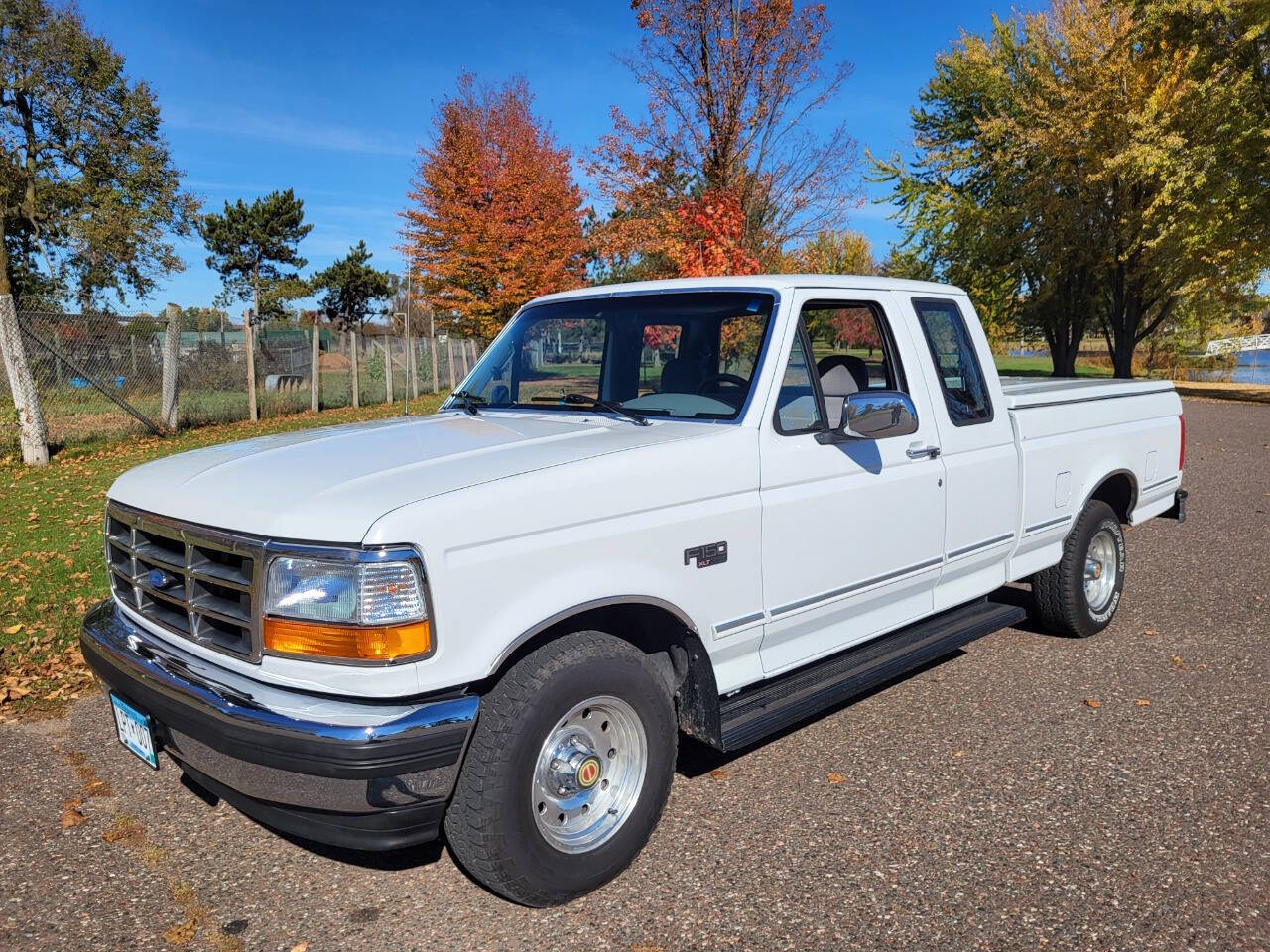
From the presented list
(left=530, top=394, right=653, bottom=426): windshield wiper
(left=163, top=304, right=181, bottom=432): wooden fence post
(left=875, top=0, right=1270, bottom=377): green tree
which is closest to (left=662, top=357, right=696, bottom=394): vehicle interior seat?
(left=530, top=394, right=653, bottom=426): windshield wiper

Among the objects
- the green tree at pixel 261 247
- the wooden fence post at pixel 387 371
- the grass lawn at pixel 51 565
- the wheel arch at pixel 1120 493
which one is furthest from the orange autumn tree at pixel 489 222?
the green tree at pixel 261 247

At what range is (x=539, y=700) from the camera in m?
2.70

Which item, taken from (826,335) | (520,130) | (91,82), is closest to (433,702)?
(826,335)

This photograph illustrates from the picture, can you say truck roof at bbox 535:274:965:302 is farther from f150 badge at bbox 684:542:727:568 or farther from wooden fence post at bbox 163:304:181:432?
wooden fence post at bbox 163:304:181:432

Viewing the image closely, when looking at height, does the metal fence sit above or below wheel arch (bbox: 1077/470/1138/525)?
above

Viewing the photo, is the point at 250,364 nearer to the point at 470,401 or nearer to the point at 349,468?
the point at 470,401

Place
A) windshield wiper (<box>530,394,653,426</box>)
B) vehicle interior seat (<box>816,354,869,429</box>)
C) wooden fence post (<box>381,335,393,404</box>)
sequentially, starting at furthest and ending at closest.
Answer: wooden fence post (<box>381,335,393,404</box>)
vehicle interior seat (<box>816,354,869,429</box>)
windshield wiper (<box>530,394,653,426</box>)

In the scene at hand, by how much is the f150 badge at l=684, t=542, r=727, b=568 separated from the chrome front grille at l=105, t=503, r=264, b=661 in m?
1.36

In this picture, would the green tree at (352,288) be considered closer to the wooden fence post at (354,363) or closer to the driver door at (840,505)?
the wooden fence post at (354,363)

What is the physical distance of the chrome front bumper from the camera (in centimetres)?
247

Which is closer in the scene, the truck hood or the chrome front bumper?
the chrome front bumper

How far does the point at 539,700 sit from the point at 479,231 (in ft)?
63.8

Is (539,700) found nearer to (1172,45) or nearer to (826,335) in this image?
(826,335)

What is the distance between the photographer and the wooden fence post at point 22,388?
1124 cm
